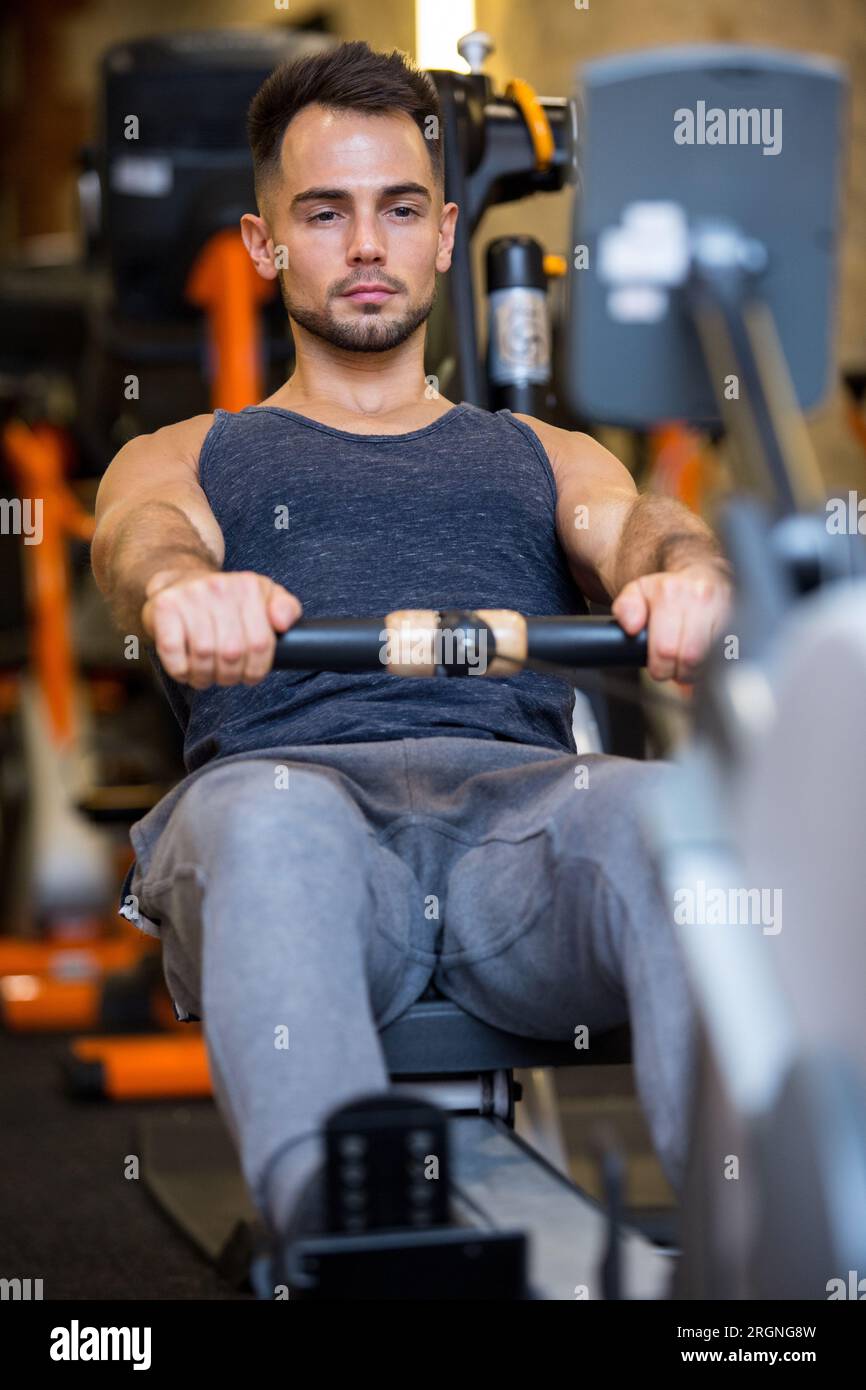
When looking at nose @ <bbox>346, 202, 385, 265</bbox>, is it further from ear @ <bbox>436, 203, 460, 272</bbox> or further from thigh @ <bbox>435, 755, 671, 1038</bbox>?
thigh @ <bbox>435, 755, 671, 1038</bbox>

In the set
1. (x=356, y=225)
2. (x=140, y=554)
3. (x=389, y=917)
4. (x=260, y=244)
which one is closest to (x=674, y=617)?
(x=389, y=917)

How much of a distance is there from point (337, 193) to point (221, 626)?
46 cm

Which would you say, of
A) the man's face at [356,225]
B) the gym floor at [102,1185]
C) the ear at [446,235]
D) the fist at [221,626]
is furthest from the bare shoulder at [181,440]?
the gym floor at [102,1185]

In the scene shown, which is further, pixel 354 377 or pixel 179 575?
pixel 354 377

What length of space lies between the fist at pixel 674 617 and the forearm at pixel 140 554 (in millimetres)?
267

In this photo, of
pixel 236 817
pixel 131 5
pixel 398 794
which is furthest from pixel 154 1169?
pixel 131 5

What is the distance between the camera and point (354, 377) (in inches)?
54.6

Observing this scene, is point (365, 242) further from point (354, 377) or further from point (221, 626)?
point (221, 626)

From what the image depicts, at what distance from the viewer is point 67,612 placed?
3.47 m

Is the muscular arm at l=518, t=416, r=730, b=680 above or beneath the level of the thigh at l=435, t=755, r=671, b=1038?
above

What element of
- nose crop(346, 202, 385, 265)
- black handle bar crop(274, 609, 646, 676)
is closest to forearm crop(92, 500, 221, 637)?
black handle bar crop(274, 609, 646, 676)

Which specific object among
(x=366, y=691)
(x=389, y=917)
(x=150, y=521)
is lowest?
(x=389, y=917)

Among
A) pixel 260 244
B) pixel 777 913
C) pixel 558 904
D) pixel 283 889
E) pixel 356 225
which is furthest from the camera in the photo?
pixel 260 244

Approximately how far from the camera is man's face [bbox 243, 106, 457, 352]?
4.28 ft
